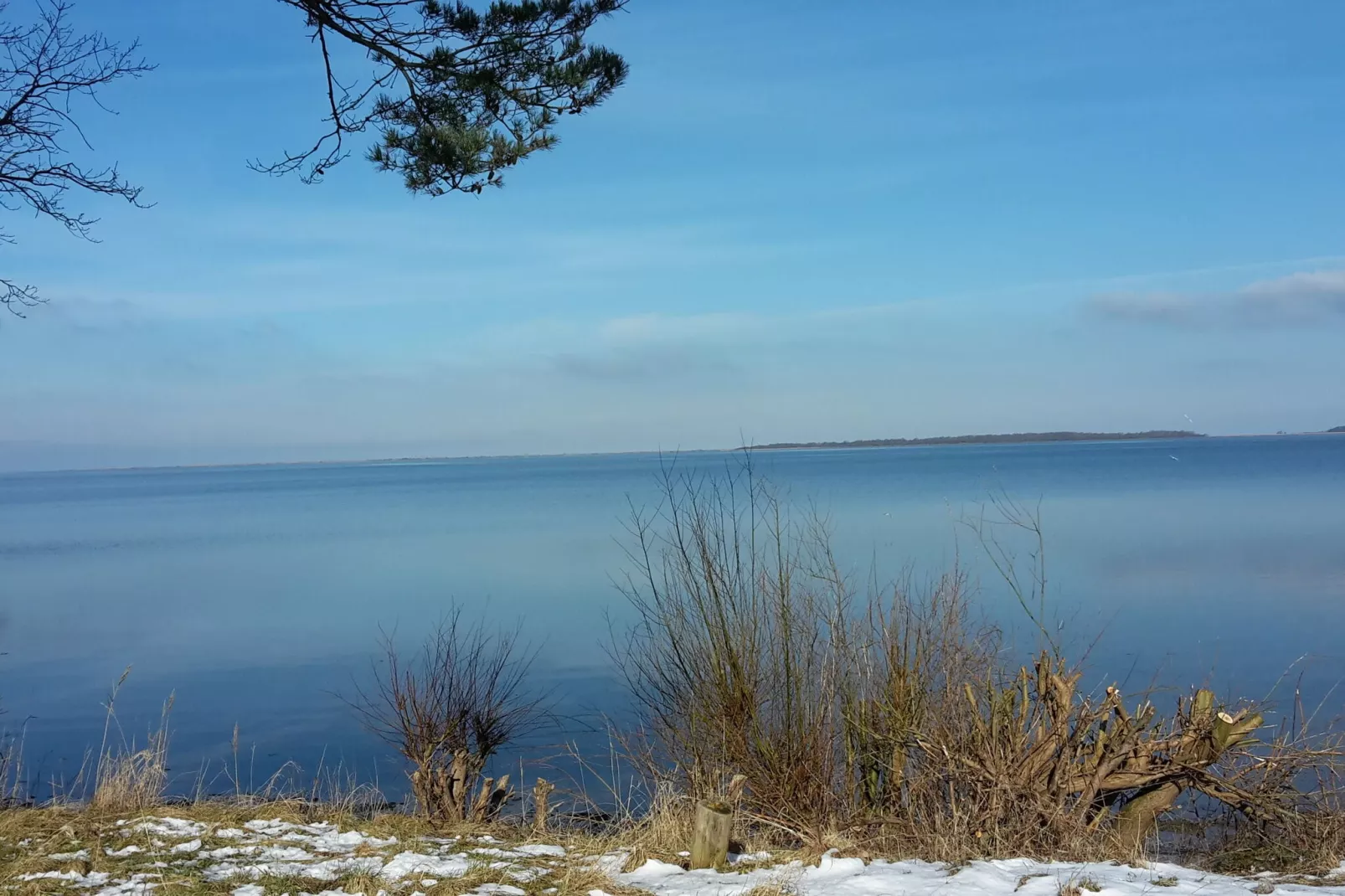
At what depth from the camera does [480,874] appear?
17.9 feet

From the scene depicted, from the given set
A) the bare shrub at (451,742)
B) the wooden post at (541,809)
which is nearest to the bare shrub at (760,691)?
the wooden post at (541,809)

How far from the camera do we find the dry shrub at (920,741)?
21.0 ft

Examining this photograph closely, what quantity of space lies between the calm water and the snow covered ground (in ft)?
13.9

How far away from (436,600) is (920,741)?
15702 mm

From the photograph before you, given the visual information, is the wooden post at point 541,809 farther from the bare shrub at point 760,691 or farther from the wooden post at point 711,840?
the wooden post at point 711,840

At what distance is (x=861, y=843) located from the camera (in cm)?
635

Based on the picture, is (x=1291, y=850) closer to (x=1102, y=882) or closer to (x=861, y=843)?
(x=1102, y=882)

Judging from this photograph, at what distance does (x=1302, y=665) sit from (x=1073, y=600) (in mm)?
4531

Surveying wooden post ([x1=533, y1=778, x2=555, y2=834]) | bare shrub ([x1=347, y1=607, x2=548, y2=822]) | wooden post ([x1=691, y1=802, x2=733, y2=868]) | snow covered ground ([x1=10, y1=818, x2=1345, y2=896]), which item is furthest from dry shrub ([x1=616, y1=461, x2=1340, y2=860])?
bare shrub ([x1=347, y1=607, x2=548, y2=822])

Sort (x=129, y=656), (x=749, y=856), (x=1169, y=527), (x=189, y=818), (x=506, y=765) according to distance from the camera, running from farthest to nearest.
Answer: (x=1169, y=527)
(x=129, y=656)
(x=506, y=765)
(x=189, y=818)
(x=749, y=856)

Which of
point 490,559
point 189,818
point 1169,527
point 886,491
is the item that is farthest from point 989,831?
point 886,491

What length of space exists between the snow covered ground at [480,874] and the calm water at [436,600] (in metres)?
4.24

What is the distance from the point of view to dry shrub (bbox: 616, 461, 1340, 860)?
6.40 metres

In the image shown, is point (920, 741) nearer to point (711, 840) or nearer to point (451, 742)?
point (711, 840)
